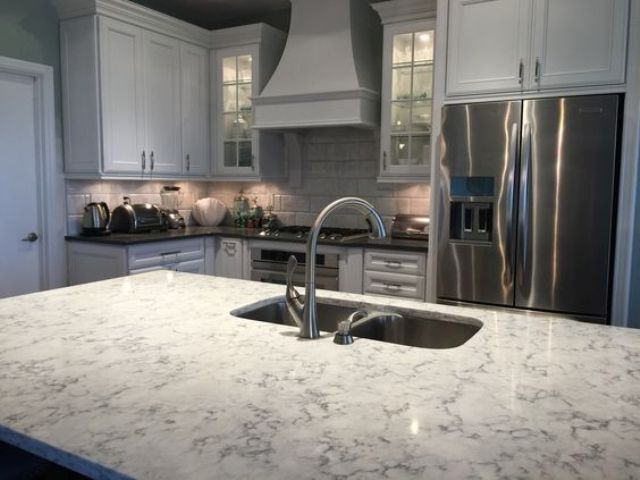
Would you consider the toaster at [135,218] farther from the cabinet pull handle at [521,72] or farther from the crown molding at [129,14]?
the cabinet pull handle at [521,72]

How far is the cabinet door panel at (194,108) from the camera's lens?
14.3ft

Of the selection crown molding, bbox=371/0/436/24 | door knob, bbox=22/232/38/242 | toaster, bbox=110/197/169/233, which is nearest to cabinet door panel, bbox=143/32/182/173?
toaster, bbox=110/197/169/233

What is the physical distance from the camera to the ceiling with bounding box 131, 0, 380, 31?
4.54 meters

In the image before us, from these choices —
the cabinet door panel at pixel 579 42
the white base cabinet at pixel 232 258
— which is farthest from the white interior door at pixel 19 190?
the cabinet door panel at pixel 579 42

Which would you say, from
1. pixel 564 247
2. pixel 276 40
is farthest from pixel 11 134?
pixel 564 247

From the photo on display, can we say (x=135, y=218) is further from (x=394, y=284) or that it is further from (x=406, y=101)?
(x=406, y=101)

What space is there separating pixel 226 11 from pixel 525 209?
3.23m

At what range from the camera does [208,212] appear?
475cm

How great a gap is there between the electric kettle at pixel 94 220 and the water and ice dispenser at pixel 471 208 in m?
2.43

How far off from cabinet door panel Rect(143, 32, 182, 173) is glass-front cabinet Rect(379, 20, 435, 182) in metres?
1.66

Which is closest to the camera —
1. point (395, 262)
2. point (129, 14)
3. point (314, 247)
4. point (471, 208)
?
point (314, 247)

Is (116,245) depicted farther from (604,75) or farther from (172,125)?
(604,75)

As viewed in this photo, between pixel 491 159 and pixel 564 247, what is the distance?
615 millimetres

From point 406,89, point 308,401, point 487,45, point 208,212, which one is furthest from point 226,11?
point 308,401
